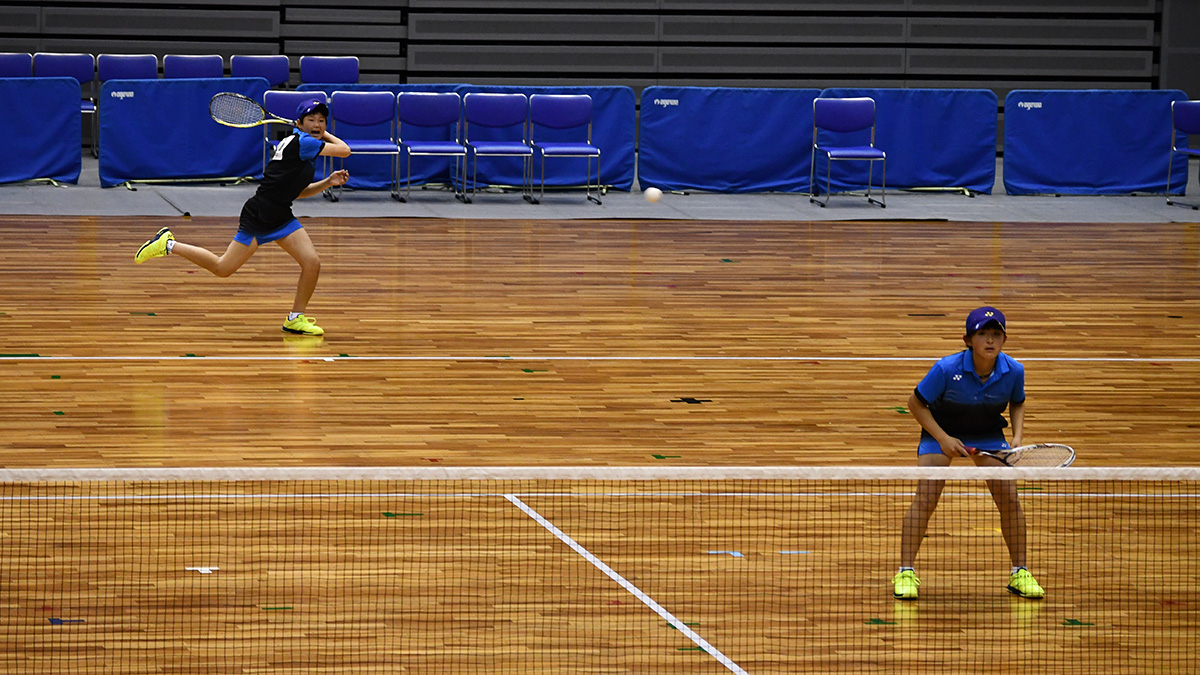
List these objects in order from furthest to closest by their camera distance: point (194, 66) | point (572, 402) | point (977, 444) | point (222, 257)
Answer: point (194, 66) < point (222, 257) < point (572, 402) < point (977, 444)

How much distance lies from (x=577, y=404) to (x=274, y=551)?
305cm

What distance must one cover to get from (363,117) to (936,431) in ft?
43.2

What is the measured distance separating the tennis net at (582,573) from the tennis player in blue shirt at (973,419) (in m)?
0.18

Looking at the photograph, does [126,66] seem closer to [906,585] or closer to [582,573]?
[582,573]

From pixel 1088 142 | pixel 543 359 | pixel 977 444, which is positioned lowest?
pixel 543 359

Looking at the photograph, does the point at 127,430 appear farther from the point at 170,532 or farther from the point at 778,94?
the point at 778,94

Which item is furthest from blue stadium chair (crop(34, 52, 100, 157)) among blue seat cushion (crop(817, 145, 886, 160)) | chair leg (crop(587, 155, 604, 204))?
blue seat cushion (crop(817, 145, 886, 160))

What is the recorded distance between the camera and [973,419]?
5.89 meters

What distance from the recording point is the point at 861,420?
8828 mm

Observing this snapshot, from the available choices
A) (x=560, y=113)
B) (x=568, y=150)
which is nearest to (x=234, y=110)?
(x=568, y=150)

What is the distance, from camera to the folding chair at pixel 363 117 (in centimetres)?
1770

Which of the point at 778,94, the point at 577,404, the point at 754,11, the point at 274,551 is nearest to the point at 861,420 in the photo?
the point at 577,404

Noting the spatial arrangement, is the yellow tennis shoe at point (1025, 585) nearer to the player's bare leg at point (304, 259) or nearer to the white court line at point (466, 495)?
the white court line at point (466, 495)

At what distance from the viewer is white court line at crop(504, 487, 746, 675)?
5.30m
